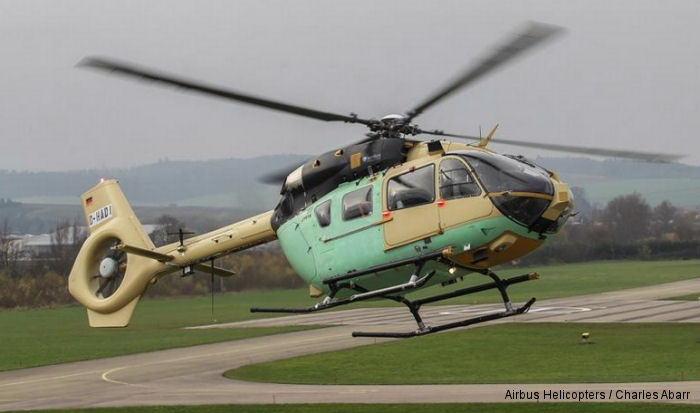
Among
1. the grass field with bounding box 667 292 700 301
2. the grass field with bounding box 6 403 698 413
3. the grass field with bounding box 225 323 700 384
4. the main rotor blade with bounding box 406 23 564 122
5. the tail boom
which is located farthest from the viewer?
the grass field with bounding box 667 292 700 301

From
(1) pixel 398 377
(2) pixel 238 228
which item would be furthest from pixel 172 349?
(2) pixel 238 228

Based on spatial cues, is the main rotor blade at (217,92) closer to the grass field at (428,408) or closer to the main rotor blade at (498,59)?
the main rotor blade at (498,59)

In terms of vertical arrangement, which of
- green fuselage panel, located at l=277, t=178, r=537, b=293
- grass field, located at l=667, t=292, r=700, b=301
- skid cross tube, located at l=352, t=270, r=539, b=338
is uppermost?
green fuselage panel, located at l=277, t=178, r=537, b=293

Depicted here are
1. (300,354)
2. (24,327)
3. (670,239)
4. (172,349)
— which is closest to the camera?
(300,354)

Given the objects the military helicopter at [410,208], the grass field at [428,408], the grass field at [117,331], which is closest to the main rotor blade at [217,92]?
the military helicopter at [410,208]

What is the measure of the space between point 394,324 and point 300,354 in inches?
562

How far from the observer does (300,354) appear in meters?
49.5

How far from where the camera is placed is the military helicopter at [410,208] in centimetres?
1819

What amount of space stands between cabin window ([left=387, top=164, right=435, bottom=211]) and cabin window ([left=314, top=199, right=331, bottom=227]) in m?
1.71

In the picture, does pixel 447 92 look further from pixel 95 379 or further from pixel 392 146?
pixel 95 379

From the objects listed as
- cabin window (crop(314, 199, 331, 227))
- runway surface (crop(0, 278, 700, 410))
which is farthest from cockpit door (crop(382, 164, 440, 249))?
runway surface (crop(0, 278, 700, 410))

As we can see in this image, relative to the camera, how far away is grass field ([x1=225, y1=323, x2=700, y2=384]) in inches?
1550

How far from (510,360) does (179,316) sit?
124 ft

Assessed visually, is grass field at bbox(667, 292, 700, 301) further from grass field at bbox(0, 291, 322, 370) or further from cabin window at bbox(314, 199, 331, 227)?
cabin window at bbox(314, 199, 331, 227)
